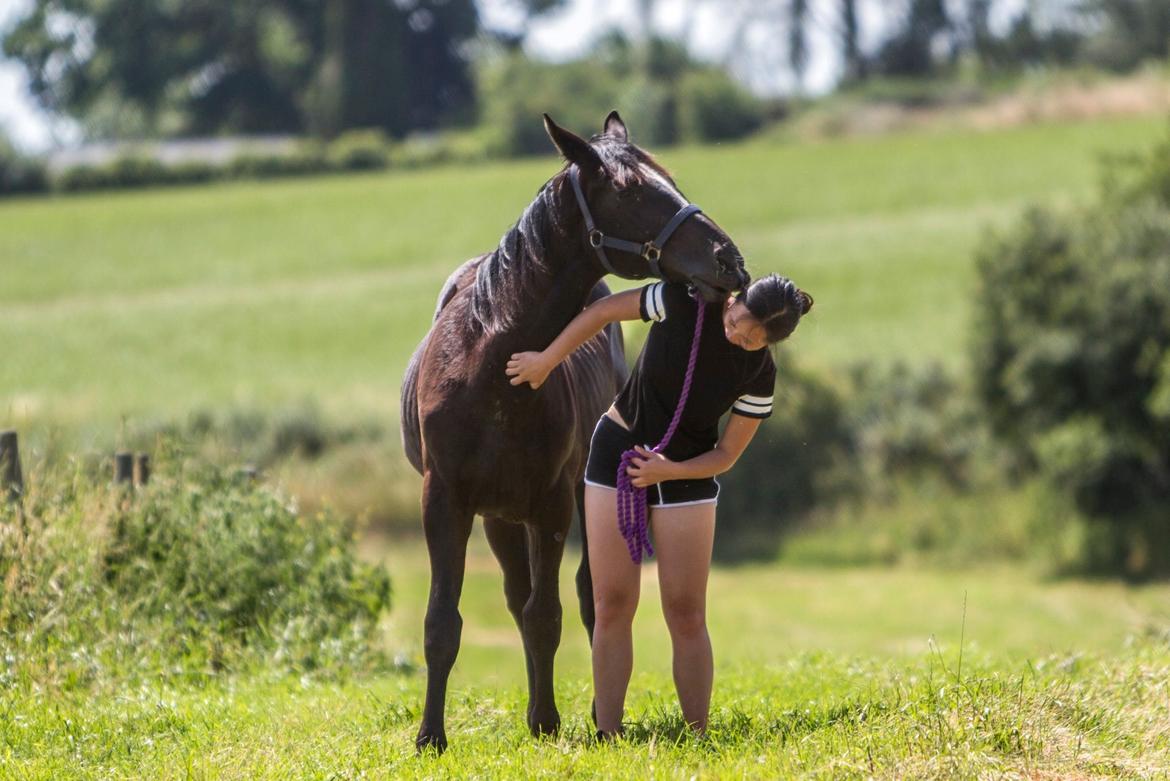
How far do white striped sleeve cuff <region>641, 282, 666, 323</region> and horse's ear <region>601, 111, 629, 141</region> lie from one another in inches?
31.0

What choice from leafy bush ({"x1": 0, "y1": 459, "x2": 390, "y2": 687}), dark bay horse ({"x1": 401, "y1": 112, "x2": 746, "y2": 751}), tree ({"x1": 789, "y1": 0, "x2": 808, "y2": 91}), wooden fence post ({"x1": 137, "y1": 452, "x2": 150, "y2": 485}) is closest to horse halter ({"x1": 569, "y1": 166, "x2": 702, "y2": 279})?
dark bay horse ({"x1": 401, "y1": 112, "x2": 746, "y2": 751})

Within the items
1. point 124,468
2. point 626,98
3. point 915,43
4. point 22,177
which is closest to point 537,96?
point 626,98

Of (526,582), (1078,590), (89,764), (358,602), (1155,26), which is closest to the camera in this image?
(89,764)

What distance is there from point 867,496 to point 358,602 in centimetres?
1705

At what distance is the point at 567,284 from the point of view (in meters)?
6.25

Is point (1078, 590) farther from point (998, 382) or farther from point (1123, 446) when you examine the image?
point (998, 382)

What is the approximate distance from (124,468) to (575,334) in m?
4.62

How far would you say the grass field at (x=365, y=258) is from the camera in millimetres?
32375

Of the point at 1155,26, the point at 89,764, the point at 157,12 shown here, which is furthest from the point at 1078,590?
the point at 157,12

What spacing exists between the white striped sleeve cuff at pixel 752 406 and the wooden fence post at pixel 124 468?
497 cm

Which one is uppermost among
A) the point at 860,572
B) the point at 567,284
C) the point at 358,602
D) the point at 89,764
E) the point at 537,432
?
the point at 567,284

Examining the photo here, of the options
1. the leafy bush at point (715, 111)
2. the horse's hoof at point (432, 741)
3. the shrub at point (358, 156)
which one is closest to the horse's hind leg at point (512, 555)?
the horse's hoof at point (432, 741)

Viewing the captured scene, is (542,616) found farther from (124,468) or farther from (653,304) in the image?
(124,468)

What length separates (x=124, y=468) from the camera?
9594mm
